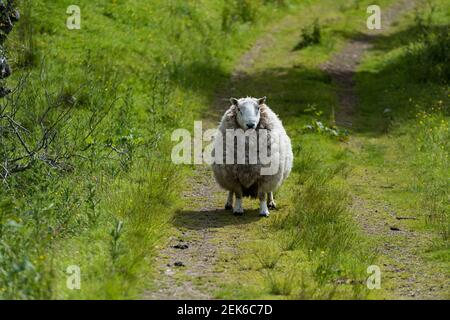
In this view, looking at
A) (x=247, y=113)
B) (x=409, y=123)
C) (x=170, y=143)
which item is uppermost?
(x=247, y=113)

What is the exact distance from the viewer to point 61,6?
18.8m

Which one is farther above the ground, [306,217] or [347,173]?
[347,173]

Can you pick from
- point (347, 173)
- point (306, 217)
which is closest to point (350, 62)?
point (347, 173)

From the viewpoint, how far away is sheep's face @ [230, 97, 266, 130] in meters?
10.4

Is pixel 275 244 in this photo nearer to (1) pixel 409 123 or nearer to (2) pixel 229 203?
(2) pixel 229 203

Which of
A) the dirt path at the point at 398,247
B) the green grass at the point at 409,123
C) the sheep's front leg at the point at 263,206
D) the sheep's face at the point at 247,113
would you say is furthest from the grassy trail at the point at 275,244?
the sheep's face at the point at 247,113

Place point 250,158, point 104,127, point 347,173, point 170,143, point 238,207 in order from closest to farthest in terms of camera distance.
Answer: point 250,158
point 238,207
point 104,127
point 347,173
point 170,143

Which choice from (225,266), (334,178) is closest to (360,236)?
(225,266)

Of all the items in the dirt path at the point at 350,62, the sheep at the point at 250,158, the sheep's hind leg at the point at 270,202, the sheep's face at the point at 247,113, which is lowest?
the sheep's hind leg at the point at 270,202

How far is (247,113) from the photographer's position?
10.5m

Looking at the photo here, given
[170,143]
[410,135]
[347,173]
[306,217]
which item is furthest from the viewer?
[410,135]

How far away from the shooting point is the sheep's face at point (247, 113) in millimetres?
10391

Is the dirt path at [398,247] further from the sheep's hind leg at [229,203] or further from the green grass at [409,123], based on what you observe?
the sheep's hind leg at [229,203]
